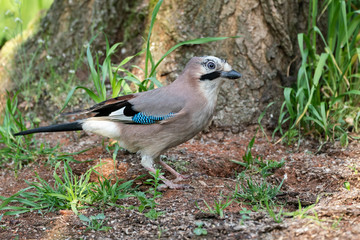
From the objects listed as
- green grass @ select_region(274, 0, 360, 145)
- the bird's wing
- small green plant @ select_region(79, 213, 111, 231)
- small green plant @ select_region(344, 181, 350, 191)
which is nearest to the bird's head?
the bird's wing

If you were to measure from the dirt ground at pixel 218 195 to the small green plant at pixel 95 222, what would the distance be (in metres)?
0.04

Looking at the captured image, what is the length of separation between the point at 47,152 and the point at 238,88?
7.53 ft

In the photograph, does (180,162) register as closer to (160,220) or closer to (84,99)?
(160,220)

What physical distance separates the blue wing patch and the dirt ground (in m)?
0.56

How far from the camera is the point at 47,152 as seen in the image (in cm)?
483

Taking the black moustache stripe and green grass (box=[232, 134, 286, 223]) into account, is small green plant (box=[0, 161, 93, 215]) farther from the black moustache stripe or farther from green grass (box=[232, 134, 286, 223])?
the black moustache stripe

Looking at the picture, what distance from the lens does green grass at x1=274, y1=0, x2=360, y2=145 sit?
4949mm

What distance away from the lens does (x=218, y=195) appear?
3793mm

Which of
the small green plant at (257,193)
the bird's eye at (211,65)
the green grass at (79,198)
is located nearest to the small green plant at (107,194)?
the green grass at (79,198)

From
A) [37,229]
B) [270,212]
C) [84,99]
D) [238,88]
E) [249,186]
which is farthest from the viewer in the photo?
[84,99]

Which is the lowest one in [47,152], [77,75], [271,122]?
[271,122]

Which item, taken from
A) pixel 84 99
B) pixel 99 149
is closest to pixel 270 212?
pixel 99 149

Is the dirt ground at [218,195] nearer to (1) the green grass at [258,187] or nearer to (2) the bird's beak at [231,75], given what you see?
(1) the green grass at [258,187]

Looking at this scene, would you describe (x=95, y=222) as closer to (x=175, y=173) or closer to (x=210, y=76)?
(x=175, y=173)
